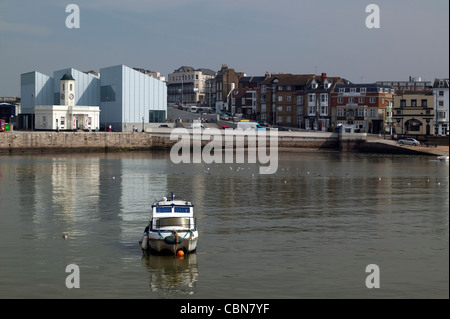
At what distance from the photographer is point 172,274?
27.9m

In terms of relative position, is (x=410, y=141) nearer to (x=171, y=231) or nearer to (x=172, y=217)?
(x=172, y=217)

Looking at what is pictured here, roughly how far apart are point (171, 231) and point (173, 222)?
1.05 m

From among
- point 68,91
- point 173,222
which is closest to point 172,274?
point 173,222

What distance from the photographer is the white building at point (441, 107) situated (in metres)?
126

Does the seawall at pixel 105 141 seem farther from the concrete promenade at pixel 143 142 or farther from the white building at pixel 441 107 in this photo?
the white building at pixel 441 107

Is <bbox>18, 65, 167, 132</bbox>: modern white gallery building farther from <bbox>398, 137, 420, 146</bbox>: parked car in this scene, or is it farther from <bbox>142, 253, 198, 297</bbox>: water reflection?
<bbox>142, 253, 198, 297</bbox>: water reflection

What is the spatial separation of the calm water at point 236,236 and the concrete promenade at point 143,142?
3579cm

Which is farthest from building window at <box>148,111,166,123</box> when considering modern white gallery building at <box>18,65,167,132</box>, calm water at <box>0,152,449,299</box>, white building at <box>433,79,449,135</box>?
calm water at <box>0,152,449,299</box>

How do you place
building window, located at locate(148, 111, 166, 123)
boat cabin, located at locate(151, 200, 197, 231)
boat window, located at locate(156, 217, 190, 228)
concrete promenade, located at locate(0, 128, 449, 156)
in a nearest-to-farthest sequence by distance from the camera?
boat cabin, located at locate(151, 200, 197, 231), boat window, located at locate(156, 217, 190, 228), concrete promenade, located at locate(0, 128, 449, 156), building window, located at locate(148, 111, 166, 123)

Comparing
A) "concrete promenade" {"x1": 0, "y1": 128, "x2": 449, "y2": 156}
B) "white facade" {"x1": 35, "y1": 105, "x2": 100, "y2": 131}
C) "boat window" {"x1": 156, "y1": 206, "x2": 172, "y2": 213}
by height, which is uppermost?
"white facade" {"x1": 35, "y1": 105, "x2": 100, "y2": 131}

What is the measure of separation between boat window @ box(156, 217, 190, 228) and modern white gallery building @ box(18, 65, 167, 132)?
290 ft

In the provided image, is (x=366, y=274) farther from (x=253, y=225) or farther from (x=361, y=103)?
(x=361, y=103)

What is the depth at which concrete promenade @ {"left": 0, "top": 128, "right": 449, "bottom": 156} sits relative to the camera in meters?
102

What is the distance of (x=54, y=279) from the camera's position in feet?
88.6
